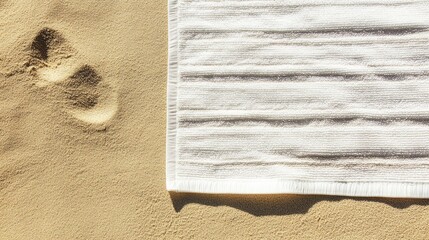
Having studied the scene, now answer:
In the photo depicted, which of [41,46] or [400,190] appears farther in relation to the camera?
[41,46]

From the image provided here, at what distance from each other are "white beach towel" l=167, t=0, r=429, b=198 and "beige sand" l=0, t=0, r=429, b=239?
0.04m

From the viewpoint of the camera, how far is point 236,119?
3.02 ft

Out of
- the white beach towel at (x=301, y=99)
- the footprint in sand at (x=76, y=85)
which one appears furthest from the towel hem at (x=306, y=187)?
the footprint in sand at (x=76, y=85)

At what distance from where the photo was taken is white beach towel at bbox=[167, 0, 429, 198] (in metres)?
0.89

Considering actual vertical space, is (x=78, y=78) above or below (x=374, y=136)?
Result: above

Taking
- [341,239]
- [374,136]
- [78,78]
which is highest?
[78,78]

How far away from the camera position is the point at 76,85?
962 millimetres

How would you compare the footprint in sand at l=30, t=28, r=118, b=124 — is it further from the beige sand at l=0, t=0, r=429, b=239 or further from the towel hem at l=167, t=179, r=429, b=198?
the towel hem at l=167, t=179, r=429, b=198

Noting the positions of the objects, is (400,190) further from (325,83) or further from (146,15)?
(146,15)

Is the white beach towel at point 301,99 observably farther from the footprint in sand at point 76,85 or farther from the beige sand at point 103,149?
the footprint in sand at point 76,85

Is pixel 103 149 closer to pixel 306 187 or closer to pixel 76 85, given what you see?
pixel 76 85

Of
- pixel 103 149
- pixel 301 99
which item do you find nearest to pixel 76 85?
pixel 103 149

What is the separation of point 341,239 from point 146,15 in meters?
0.68

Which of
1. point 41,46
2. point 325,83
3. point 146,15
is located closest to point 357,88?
point 325,83
